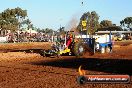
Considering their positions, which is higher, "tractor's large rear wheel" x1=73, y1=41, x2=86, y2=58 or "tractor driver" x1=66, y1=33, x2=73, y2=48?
"tractor driver" x1=66, y1=33, x2=73, y2=48

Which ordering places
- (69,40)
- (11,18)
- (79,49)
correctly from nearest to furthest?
(69,40), (79,49), (11,18)

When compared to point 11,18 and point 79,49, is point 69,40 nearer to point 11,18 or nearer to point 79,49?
point 79,49

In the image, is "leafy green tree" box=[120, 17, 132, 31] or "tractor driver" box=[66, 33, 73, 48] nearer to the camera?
"tractor driver" box=[66, 33, 73, 48]

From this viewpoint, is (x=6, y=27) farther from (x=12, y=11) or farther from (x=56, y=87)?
(x=56, y=87)

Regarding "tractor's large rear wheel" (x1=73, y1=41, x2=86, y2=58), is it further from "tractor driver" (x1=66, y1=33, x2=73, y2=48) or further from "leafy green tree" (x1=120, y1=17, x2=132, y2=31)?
"leafy green tree" (x1=120, y1=17, x2=132, y2=31)

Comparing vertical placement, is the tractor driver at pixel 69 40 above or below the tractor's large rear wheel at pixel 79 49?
above

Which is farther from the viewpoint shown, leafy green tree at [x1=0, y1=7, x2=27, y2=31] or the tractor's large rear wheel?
leafy green tree at [x1=0, y1=7, x2=27, y2=31]

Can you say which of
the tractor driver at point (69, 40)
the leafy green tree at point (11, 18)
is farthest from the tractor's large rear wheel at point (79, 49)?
the leafy green tree at point (11, 18)

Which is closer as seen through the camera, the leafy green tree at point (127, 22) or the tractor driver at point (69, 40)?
the tractor driver at point (69, 40)

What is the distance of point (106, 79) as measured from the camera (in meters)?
7.95

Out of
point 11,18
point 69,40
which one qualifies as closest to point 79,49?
point 69,40

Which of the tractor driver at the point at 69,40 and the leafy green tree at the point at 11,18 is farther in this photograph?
the leafy green tree at the point at 11,18

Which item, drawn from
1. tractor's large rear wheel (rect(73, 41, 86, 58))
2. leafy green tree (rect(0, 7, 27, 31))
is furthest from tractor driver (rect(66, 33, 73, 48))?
leafy green tree (rect(0, 7, 27, 31))

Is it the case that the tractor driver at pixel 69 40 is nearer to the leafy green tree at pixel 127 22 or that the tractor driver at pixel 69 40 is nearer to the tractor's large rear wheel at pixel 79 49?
the tractor's large rear wheel at pixel 79 49
